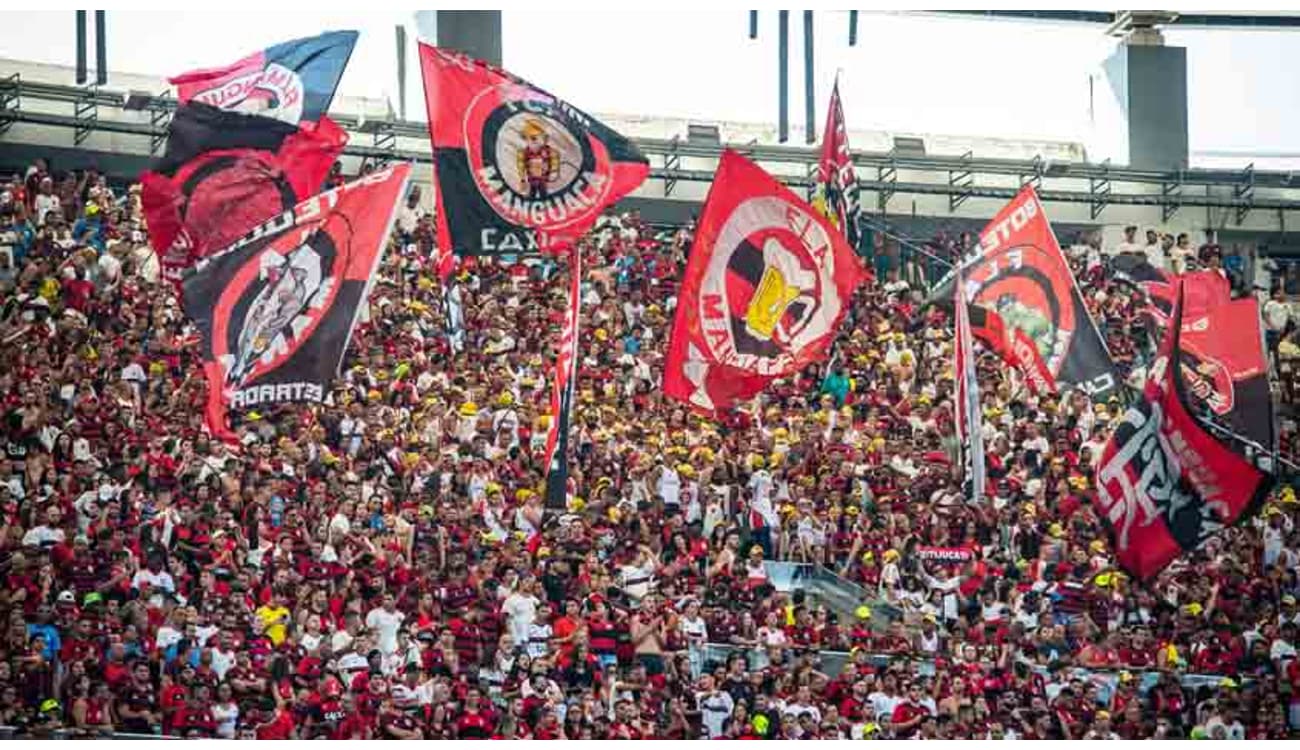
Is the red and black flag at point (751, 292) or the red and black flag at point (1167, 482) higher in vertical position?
the red and black flag at point (751, 292)

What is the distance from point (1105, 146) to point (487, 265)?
14055mm

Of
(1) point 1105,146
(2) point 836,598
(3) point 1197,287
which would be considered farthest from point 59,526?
(1) point 1105,146

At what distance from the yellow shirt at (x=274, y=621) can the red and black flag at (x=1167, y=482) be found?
764cm

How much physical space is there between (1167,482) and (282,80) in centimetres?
941

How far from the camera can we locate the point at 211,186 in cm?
2048

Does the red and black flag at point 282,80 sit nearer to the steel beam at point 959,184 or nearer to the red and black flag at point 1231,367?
the red and black flag at point 1231,367

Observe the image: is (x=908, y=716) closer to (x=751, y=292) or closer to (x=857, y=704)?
(x=857, y=704)

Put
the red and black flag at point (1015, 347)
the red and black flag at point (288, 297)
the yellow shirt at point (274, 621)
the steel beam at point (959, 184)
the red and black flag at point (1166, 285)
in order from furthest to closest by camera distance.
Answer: the steel beam at point (959, 184)
the red and black flag at point (1166, 285)
the red and black flag at point (1015, 347)
the red and black flag at point (288, 297)
the yellow shirt at point (274, 621)

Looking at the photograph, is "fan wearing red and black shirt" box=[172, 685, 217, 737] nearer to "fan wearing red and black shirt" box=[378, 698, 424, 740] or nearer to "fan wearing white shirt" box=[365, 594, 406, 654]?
"fan wearing red and black shirt" box=[378, 698, 424, 740]

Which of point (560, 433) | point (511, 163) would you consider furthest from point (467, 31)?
point (560, 433)

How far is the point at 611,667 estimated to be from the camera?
60.3ft

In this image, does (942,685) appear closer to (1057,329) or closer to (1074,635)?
(1074,635)

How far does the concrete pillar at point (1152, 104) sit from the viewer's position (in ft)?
116

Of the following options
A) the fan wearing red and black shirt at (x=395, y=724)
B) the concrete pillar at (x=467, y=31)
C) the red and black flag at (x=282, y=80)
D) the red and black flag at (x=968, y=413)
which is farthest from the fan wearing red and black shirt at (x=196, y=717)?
the concrete pillar at (x=467, y=31)
